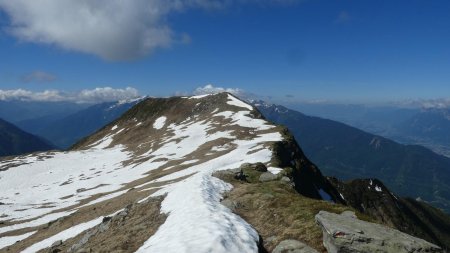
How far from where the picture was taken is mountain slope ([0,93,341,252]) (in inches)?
822

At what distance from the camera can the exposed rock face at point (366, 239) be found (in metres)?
15.2

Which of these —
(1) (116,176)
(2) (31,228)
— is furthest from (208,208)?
(1) (116,176)

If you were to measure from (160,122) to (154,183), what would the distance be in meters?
96.7

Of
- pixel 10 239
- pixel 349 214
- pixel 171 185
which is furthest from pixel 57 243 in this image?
pixel 349 214

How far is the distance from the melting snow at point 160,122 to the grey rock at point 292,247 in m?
126

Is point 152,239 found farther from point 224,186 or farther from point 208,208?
point 224,186

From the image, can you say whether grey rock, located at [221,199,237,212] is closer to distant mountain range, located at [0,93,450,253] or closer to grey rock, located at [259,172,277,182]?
distant mountain range, located at [0,93,450,253]

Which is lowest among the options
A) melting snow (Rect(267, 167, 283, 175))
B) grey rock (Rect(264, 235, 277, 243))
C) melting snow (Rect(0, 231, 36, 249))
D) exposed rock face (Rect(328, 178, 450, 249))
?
exposed rock face (Rect(328, 178, 450, 249))

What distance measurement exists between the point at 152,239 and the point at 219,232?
160 inches

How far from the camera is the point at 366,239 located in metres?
15.7

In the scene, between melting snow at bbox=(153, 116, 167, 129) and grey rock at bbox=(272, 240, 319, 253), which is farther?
melting snow at bbox=(153, 116, 167, 129)

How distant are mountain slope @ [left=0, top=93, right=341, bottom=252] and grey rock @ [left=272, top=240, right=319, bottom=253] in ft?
3.58

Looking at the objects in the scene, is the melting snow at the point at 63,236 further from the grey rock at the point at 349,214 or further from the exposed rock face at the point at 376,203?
the exposed rock face at the point at 376,203

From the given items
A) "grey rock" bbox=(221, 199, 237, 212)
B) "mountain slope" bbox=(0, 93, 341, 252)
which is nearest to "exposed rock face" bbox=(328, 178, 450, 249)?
"mountain slope" bbox=(0, 93, 341, 252)
